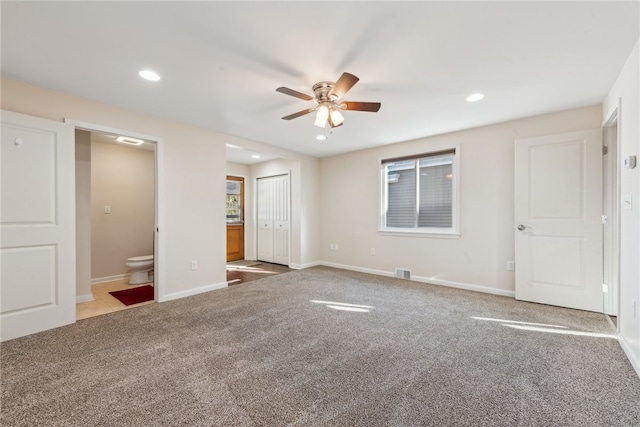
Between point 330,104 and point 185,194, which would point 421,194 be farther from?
point 185,194

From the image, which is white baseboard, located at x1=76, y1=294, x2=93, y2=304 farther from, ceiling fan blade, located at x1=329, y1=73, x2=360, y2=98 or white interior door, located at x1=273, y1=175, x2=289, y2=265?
ceiling fan blade, located at x1=329, y1=73, x2=360, y2=98

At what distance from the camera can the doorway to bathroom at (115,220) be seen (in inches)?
140

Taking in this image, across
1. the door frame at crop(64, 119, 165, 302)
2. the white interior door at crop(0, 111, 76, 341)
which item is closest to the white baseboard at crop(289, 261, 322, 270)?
the door frame at crop(64, 119, 165, 302)

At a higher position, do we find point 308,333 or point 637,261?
point 637,261

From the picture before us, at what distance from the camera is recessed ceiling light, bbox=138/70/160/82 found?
7.79ft

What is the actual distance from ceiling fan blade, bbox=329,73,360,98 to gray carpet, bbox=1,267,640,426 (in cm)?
213

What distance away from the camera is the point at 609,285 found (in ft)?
9.70

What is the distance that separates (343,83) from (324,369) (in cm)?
216

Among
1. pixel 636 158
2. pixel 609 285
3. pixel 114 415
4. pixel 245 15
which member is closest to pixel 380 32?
pixel 245 15

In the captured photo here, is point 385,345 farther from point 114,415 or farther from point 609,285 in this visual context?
point 609,285

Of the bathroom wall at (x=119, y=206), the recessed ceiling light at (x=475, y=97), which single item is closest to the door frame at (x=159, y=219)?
the bathroom wall at (x=119, y=206)

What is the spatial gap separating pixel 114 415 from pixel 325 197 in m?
4.76

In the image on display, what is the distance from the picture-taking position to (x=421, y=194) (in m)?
4.57

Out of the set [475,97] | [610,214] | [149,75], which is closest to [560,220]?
[610,214]
